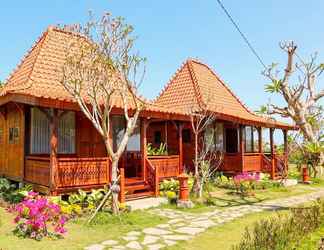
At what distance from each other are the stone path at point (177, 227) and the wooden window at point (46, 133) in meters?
4.25

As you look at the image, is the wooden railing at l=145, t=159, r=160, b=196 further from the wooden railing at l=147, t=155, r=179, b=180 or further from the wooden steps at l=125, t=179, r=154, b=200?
the wooden railing at l=147, t=155, r=179, b=180

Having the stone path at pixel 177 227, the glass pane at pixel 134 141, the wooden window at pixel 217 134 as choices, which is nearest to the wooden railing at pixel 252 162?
the wooden window at pixel 217 134

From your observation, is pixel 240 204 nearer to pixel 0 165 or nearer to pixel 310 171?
pixel 0 165

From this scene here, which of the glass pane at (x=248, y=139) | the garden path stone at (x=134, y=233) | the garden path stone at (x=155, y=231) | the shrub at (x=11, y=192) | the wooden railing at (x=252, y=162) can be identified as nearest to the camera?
the garden path stone at (x=134, y=233)

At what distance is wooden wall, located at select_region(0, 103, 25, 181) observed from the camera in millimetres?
11594

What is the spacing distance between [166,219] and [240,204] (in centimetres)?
384

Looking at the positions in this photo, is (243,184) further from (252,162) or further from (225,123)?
(225,123)

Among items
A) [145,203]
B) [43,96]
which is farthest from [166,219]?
[43,96]

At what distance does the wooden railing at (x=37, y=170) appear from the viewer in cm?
1008

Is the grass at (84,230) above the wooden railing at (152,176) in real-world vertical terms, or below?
below

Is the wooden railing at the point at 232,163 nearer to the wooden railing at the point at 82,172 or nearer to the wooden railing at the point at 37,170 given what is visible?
the wooden railing at the point at 82,172

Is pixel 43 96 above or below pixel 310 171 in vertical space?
above

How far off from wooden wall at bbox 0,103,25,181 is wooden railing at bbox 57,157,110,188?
2362 millimetres

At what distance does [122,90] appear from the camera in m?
9.48
